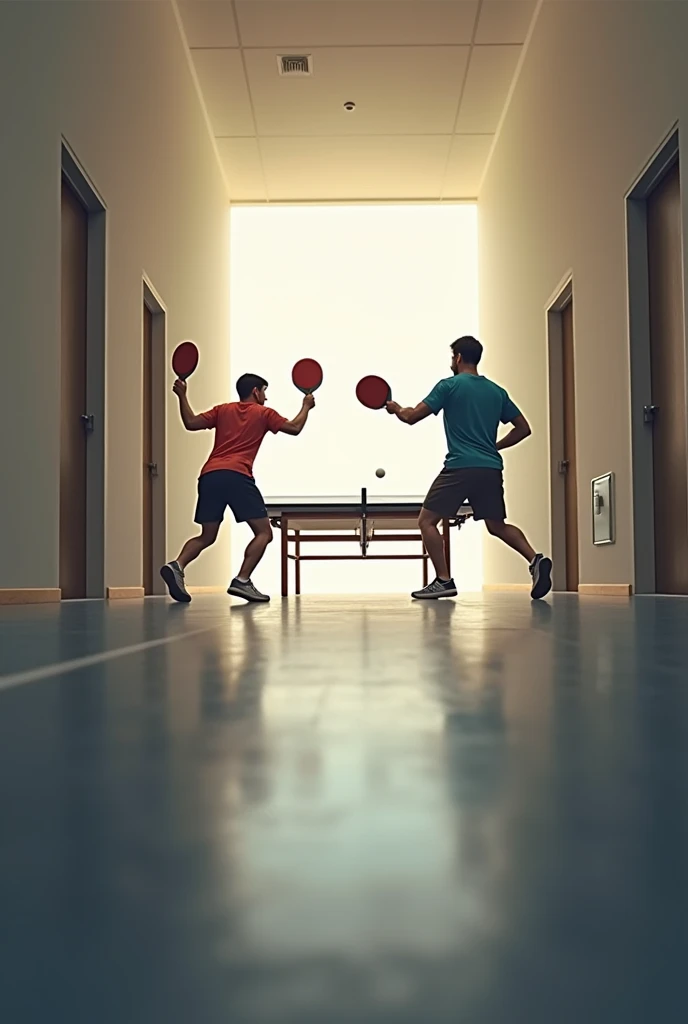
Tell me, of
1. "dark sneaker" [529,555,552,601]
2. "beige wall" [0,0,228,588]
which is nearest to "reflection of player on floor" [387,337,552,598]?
"dark sneaker" [529,555,552,601]

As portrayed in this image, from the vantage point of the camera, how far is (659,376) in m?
5.41

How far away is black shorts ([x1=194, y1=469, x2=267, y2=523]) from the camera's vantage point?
485cm

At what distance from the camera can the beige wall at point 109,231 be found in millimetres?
4246

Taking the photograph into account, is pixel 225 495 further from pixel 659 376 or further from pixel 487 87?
pixel 487 87

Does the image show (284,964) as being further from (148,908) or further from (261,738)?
(261,738)

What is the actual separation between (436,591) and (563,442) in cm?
345

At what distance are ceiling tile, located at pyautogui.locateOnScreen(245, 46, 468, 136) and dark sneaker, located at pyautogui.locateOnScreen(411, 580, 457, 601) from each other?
211 inches

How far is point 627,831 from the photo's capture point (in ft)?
1.04

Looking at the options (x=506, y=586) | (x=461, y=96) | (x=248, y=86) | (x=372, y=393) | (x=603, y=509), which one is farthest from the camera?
(x=506, y=586)

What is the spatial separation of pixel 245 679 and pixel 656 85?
4936mm

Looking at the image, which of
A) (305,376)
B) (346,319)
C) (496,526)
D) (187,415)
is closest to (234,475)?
(187,415)

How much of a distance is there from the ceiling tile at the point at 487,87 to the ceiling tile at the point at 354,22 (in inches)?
15.1

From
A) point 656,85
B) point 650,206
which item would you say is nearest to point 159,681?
point 656,85

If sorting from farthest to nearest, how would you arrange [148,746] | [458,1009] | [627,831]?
1. [148,746]
2. [627,831]
3. [458,1009]
